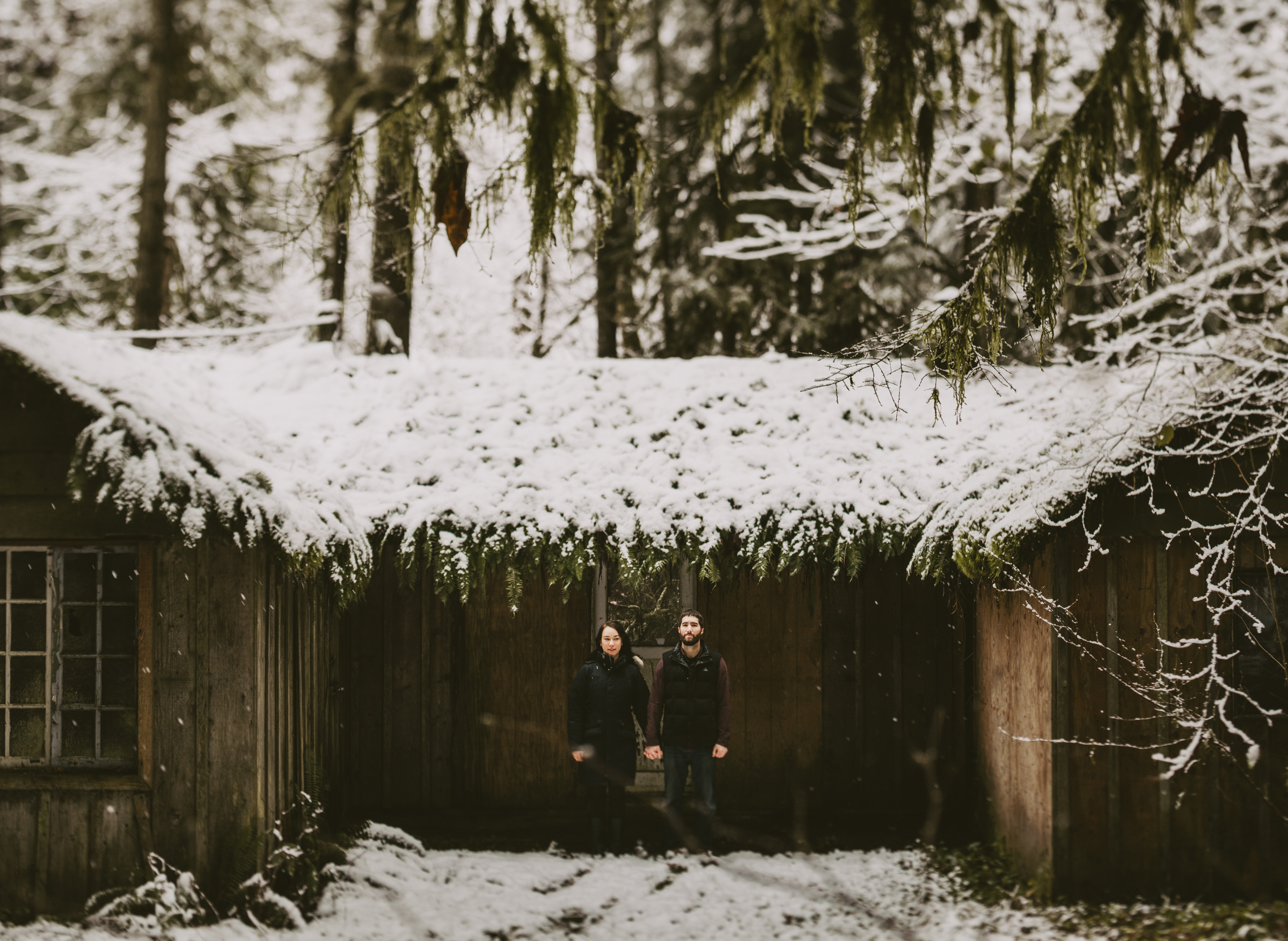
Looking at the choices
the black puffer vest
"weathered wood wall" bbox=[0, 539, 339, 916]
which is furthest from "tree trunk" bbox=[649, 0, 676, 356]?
"weathered wood wall" bbox=[0, 539, 339, 916]

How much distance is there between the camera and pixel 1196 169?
12.3 ft

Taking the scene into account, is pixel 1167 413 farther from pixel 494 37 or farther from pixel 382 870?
pixel 382 870

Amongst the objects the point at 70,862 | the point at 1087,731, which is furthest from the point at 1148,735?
the point at 70,862

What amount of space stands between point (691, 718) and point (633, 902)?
1.44 meters

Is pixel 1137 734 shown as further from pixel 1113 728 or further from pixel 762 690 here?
pixel 762 690

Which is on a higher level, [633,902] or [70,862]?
[70,862]

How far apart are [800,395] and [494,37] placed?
20.6 ft

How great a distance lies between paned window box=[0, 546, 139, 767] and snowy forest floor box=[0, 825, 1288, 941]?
1.16 meters

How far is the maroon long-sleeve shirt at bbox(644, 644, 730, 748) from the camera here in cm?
780

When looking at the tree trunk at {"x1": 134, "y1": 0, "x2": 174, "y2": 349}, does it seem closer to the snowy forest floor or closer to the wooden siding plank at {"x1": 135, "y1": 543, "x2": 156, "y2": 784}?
the wooden siding plank at {"x1": 135, "y1": 543, "x2": 156, "y2": 784}

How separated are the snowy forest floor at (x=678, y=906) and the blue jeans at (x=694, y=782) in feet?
0.79

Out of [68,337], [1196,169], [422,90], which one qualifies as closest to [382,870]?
[68,337]

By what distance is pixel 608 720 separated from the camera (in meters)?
7.88

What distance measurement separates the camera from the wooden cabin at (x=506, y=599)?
21.3ft
